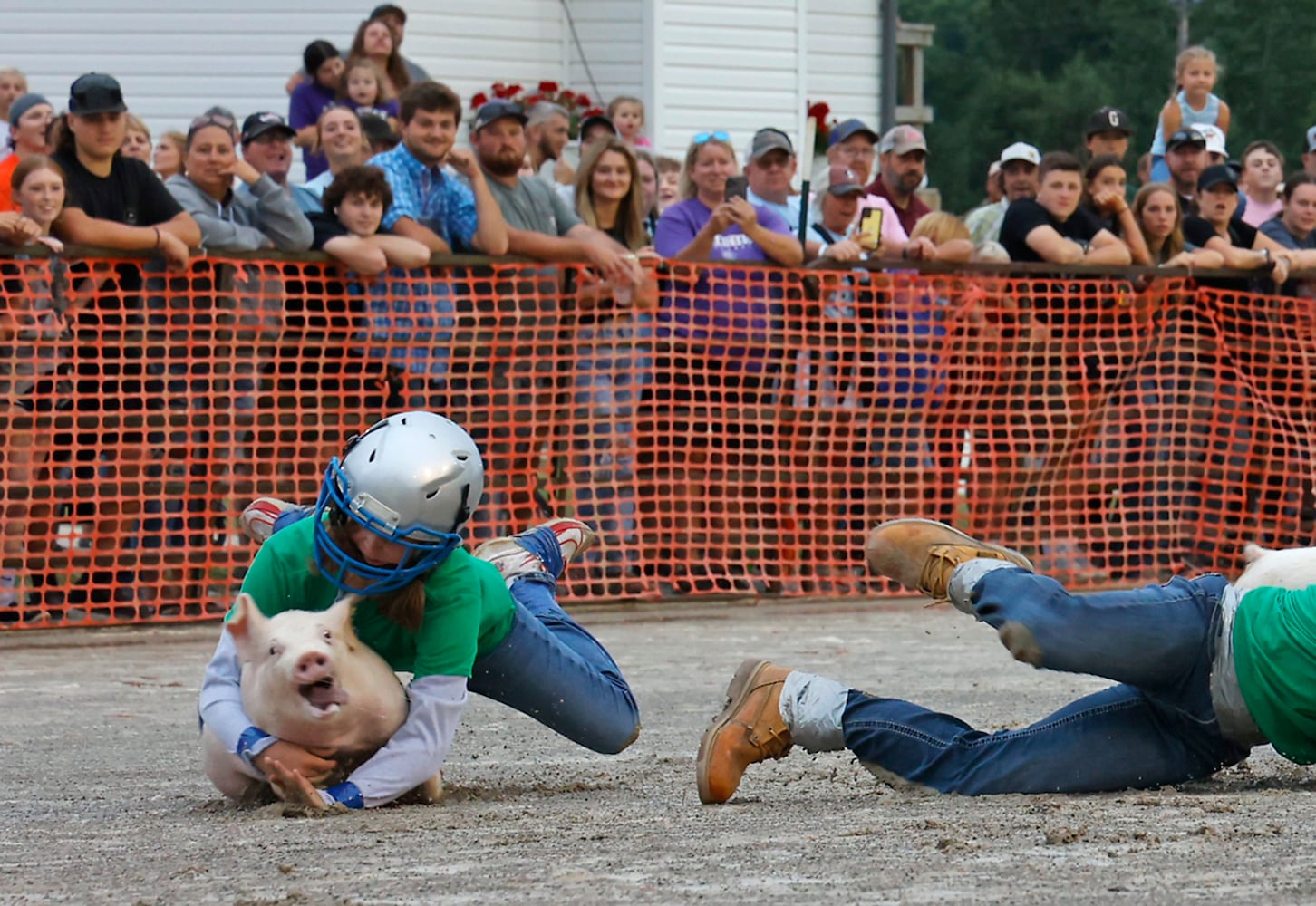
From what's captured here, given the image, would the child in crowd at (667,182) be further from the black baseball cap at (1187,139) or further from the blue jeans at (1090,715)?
the blue jeans at (1090,715)

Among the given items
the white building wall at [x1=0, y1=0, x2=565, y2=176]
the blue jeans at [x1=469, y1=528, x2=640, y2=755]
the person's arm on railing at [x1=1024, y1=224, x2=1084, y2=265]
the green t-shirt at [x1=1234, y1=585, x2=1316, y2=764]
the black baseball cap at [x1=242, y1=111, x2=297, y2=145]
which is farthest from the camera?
the white building wall at [x1=0, y1=0, x2=565, y2=176]

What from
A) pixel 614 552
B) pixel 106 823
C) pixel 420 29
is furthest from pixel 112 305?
pixel 420 29

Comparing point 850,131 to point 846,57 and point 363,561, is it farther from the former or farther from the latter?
point 846,57

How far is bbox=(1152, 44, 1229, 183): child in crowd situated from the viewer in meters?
14.8

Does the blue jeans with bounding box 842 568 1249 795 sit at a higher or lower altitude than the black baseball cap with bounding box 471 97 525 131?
lower

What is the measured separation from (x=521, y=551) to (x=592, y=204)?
15.3 feet

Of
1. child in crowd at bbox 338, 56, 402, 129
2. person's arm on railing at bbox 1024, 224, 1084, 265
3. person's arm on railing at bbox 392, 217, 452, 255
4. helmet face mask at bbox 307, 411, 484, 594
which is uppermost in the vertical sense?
child in crowd at bbox 338, 56, 402, 129

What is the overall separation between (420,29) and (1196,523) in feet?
33.5

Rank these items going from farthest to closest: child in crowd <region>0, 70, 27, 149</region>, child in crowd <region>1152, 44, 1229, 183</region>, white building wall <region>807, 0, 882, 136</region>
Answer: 1. white building wall <region>807, 0, 882, 136</region>
2. child in crowd <region>1152, 44, 1229, 183</region>
3. child in crowd <region>0, 70, 27, 149</region>

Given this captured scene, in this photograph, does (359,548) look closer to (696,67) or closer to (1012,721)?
(1012,721)

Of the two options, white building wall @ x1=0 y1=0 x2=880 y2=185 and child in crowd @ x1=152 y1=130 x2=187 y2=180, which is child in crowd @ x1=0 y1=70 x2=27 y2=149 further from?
white building wall @ x1=0 y1=0 x2=880 y2=185

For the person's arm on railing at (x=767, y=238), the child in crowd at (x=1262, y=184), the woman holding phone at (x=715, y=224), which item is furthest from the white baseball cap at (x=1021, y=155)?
the person's arm on railing at (x=767, y=238)

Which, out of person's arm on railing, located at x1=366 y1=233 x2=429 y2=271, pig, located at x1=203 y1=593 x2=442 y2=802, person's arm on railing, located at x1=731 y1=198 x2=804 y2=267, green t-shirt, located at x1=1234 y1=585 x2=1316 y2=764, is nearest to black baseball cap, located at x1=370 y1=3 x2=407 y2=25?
person's arm on railing, located at x1=731 y1=198 x2=804 y2=267

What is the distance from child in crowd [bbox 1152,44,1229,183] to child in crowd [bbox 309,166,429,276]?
6.82 meters
